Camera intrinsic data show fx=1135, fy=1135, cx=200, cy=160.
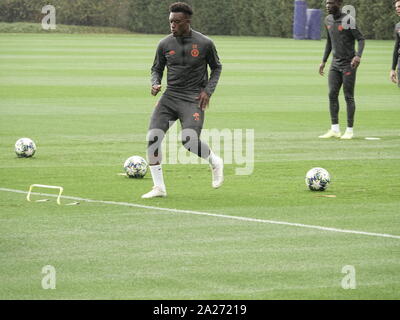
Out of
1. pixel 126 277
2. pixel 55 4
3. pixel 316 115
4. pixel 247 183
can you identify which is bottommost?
pixel 55 4

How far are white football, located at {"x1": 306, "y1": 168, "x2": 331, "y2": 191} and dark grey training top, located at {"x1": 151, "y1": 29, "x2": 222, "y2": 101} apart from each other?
1654 millimetres

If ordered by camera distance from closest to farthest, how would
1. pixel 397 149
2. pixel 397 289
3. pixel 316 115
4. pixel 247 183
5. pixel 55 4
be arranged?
pixel 397 289
pixel 247 183
pixel 397 149
pixel 316 115
pixel 55 4

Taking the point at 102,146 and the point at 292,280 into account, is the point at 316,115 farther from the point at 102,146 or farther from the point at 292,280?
the point at 292,280

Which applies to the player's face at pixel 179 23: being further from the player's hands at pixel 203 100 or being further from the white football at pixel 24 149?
the white football at pixel 24 149

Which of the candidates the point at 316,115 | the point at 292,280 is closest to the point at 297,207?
the point at 292,280

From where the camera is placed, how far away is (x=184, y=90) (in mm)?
13633

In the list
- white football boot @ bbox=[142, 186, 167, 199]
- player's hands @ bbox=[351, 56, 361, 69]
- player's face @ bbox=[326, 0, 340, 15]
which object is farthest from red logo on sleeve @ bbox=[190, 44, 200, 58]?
player's face @ bbox=[326, 0, 340, 15]

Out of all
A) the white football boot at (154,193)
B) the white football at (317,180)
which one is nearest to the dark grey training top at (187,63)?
the white football boot at (154,193)

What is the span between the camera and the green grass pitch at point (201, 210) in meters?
9.00

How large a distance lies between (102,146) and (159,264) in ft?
31.6

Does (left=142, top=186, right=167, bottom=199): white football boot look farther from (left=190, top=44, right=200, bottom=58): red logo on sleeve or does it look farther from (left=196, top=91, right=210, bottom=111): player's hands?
(left=190, top=44, right=200, bottom=58): red logo on sleeve

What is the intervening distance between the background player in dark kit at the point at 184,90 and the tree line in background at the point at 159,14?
6719 cm

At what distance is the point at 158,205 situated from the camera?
12.9 m

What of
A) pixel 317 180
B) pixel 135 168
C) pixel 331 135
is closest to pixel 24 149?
pixel 135 168
